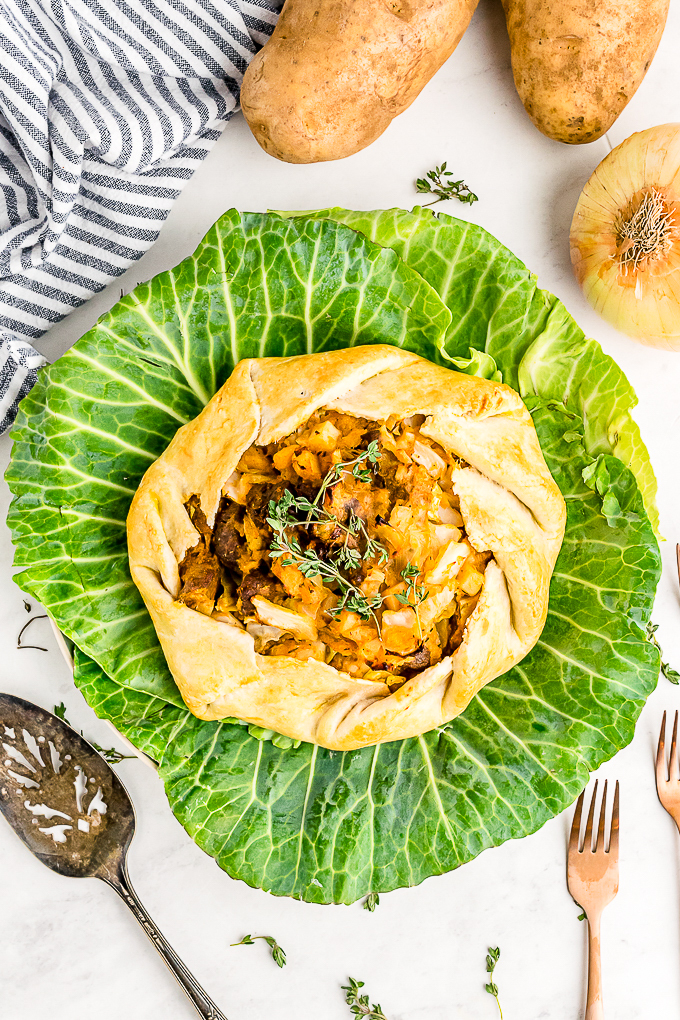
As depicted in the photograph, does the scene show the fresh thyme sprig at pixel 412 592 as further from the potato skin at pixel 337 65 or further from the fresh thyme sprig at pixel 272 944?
the fresh thyme sprig at pixel 272 944

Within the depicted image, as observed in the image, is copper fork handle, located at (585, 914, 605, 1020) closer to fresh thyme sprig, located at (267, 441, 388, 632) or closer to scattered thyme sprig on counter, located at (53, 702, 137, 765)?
fresh thyme sprig, located at (267, 441, 388, 632)

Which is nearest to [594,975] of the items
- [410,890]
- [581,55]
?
[410,890]

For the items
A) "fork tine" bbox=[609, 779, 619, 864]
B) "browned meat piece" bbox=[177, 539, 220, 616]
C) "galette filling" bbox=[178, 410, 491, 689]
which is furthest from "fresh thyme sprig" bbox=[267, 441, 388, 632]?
"fork tine" bbox=[609, 779, 619, 864]

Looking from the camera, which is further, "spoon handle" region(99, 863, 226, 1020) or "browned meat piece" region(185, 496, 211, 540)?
"spoon handle" region(99, 863, 226, 1020)

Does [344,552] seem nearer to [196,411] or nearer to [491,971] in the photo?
[196,411]

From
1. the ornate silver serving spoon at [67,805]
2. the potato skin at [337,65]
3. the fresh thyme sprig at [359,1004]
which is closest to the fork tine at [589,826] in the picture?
the fresh thyme sprig at [359,1004]

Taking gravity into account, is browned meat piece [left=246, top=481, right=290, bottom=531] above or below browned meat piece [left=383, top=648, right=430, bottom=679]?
above
